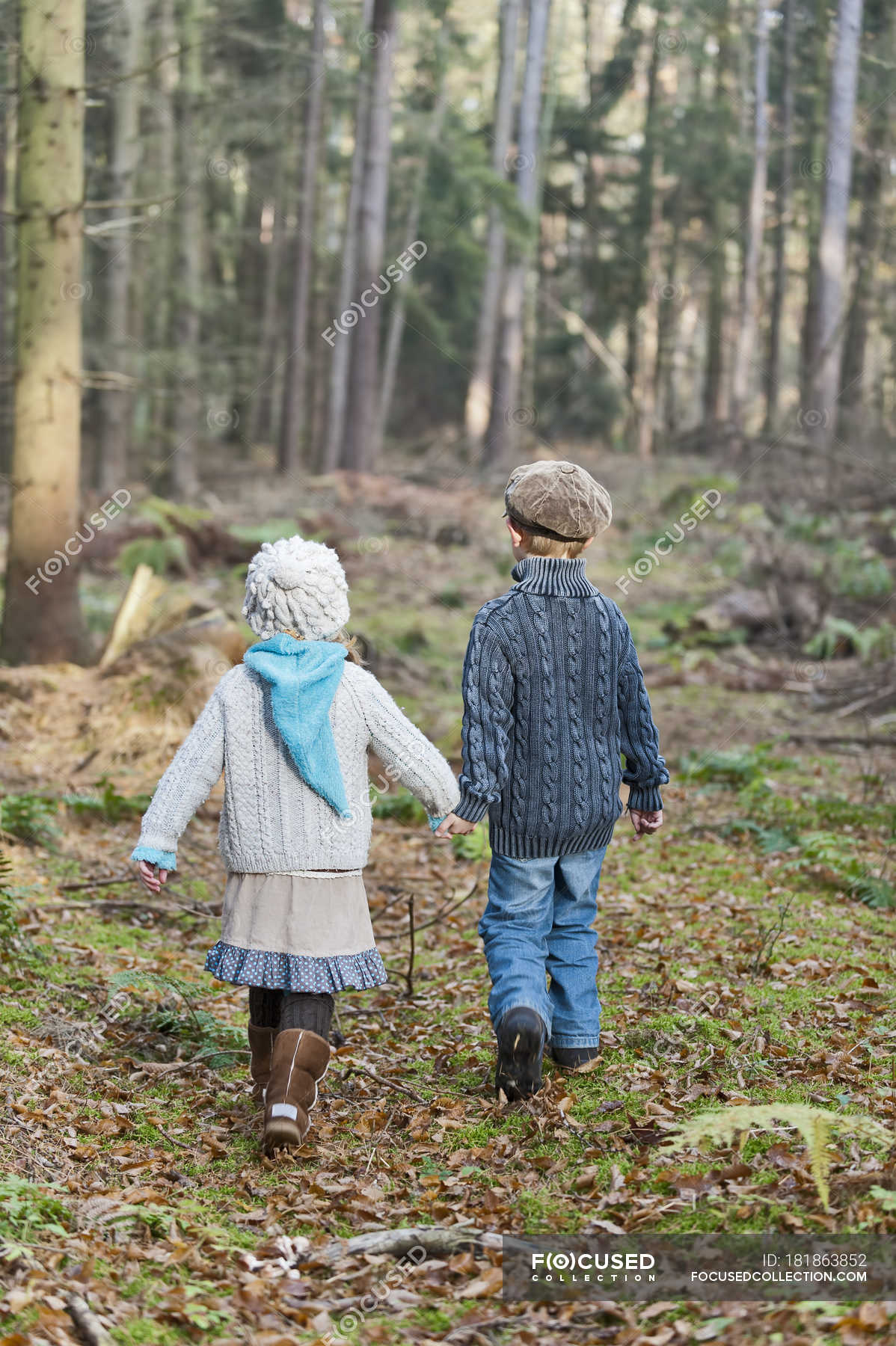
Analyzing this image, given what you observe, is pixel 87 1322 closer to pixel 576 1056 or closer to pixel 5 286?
pixel 576 1056

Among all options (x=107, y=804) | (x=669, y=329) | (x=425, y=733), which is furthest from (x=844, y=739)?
(x=669, y=329)

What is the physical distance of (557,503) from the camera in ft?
13.3

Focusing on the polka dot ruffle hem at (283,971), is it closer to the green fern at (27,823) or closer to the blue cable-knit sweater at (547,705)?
the blue cable-knit sweater at (547,705)

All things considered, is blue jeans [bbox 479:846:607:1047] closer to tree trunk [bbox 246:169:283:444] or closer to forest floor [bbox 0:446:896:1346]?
forest floor [bbox 0:446:896:1346]

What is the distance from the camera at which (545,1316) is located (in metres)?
2.89

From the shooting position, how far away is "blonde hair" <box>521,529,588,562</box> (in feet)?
13.5

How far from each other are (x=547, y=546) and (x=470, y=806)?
0.93 metres

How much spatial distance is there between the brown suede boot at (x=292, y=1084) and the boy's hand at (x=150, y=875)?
2.06ft

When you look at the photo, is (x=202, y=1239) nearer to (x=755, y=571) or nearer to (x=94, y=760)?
(x=94, y=760)

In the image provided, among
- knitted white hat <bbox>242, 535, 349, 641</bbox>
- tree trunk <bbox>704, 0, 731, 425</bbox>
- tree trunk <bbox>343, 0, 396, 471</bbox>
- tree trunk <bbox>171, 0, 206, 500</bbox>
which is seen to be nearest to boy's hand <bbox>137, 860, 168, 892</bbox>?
knitted white hat <bbox>242, 535, 349, 641</bbox>

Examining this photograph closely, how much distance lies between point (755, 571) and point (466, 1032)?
9456mm

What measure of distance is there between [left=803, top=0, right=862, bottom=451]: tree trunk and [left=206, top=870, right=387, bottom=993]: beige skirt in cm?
1456

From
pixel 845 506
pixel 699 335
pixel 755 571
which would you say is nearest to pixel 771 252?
pixel 699 335

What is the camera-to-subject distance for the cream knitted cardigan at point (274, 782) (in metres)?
3.88
